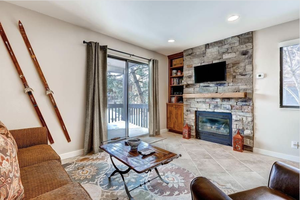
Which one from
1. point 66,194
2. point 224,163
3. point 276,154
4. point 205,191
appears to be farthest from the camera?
point 276,154

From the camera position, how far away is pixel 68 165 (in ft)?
7.55

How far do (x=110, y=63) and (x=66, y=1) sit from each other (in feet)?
4.86

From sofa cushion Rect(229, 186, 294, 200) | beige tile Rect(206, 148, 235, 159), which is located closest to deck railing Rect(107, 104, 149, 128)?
beige tile Rect(206, 148, 235, 159)

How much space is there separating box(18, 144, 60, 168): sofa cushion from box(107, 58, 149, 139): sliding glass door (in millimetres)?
1703

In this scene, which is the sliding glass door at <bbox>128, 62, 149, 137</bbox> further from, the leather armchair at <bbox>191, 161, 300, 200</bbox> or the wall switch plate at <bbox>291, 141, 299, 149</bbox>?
the wall switch plate at <bbox>291, 141, 299, 149</bbox>

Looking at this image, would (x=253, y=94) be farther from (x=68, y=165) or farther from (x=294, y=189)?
(x=68, y=165)

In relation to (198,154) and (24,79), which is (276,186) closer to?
(198,154)

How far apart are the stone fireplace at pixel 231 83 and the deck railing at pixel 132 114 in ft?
4.55

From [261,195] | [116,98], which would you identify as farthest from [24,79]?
[261,195]

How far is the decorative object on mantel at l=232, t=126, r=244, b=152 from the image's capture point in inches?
116

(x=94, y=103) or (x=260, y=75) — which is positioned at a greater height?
(x=260, y=75)

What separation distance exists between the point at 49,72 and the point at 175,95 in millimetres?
3398

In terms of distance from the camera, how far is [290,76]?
2582 millimetres

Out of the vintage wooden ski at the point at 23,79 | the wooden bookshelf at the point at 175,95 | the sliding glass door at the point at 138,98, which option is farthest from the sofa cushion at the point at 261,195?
the wooden bookshelf at the point at 175,95
